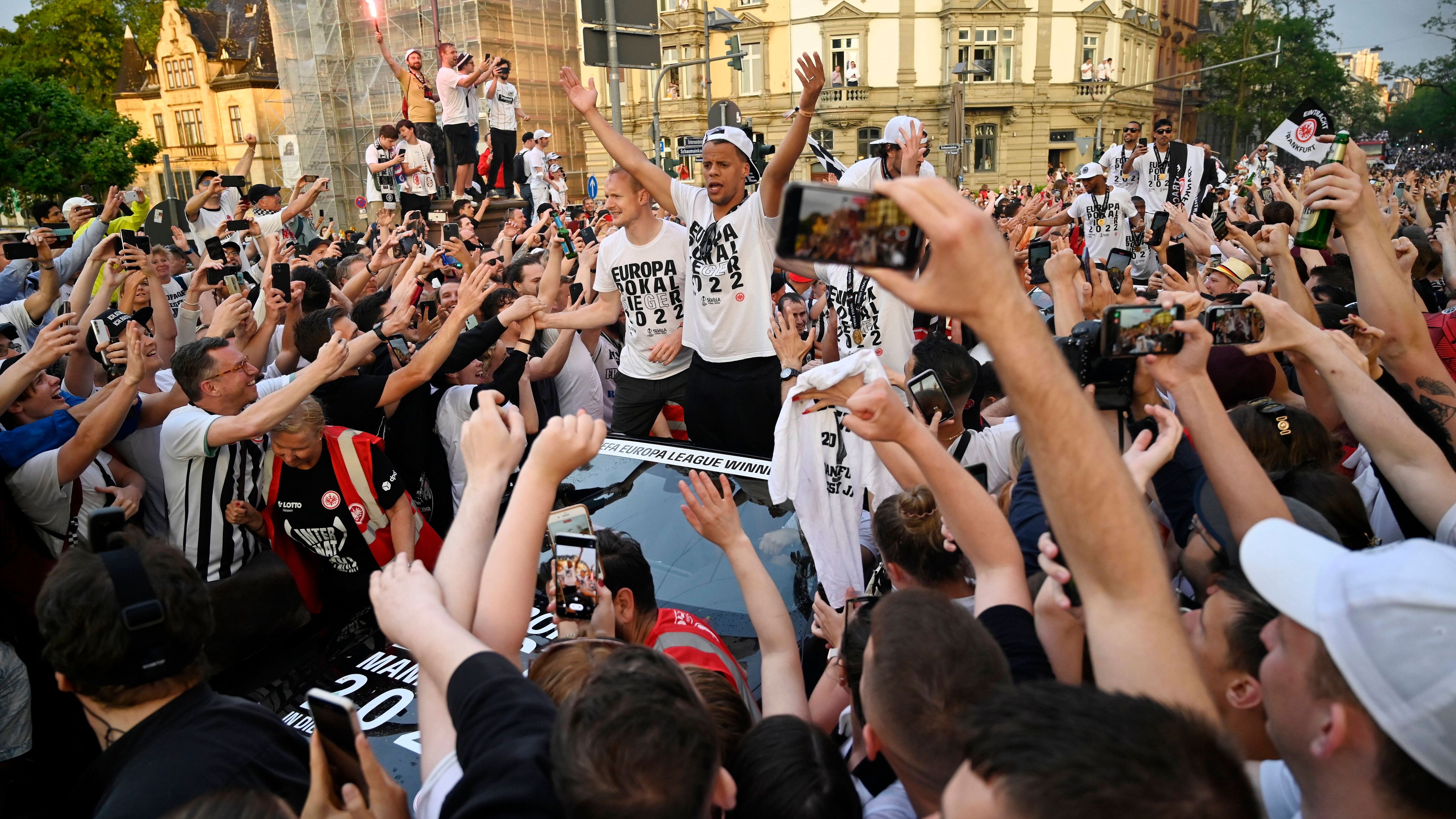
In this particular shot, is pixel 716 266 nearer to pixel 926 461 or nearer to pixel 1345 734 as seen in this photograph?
pixel 926 461

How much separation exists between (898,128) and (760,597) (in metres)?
3.60

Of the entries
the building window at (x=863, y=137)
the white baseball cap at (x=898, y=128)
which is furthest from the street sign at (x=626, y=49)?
the building window at (x=863, y=137)

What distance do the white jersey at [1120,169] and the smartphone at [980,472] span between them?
8821mm

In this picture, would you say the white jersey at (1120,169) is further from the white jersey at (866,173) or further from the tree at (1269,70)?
the tree at (1269,70)

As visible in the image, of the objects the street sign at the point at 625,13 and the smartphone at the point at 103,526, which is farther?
the street sign at the point at 625,13

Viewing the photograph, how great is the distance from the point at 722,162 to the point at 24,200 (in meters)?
34.3

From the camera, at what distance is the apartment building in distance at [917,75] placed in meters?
45.1

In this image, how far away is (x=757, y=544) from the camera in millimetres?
3600

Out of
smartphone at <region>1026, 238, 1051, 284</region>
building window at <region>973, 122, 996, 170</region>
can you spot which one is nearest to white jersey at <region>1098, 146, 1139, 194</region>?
smartphone at <region>1026, 238, 1051, 284</region>

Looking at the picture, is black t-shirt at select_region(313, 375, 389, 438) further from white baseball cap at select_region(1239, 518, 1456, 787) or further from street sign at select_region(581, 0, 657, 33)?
street sign at select_region(581, 0, 657, 33)

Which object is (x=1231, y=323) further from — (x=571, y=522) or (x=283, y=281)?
(x=283, y=281)

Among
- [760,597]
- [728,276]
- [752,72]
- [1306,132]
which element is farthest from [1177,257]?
[752,72]

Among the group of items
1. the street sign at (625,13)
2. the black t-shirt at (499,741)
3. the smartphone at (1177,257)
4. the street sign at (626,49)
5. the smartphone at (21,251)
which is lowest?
the black t-shirt at (499,741)

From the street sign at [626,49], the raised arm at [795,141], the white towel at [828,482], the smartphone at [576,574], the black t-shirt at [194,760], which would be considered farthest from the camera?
the street sign at [626,49]
